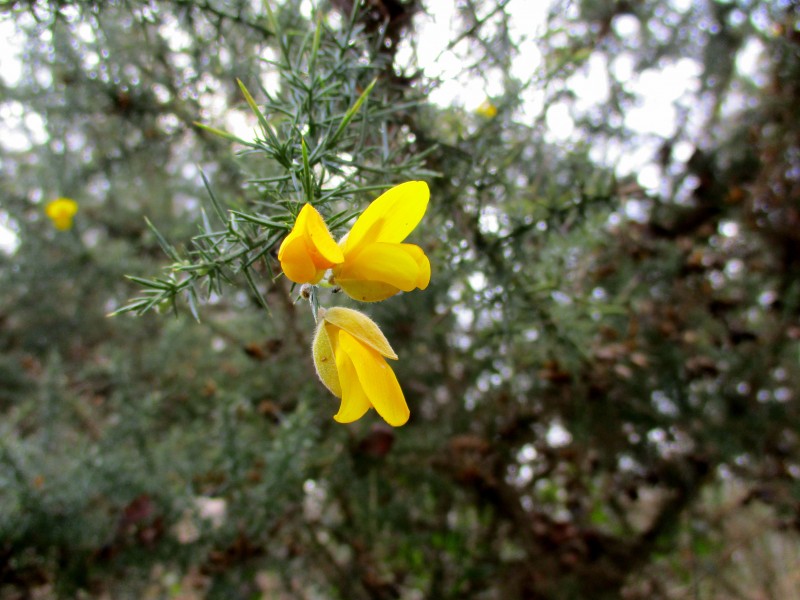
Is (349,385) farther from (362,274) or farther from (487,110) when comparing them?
(487,110)

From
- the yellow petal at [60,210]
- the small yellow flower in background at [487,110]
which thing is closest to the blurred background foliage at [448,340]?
the small yellow flower in background at [487,110]

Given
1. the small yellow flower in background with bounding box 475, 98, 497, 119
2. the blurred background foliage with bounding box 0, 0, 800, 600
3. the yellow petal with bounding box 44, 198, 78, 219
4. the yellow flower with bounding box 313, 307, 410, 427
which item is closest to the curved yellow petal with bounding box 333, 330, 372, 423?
the yellow flower with bounding box 313, 307, 410, 427

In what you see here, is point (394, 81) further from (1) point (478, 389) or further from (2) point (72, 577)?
(2) point (72, 577)

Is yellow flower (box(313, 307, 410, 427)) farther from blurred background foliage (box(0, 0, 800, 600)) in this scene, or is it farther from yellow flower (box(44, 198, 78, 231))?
yellow flower (box(44, 198, 78, 231))

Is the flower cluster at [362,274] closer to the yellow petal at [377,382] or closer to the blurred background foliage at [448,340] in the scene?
the yellow petal at [377,382]

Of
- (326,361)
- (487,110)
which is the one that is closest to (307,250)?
(326,361)

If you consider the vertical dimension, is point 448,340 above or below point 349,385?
below
